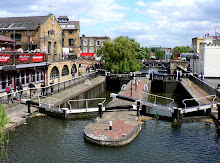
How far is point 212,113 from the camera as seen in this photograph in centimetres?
2036

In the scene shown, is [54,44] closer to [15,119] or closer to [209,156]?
[15,119]

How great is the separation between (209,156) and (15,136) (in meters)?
11.4

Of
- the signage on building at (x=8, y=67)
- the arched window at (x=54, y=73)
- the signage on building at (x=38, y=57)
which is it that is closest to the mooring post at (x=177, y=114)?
the signage on building at (x=8, y=67)

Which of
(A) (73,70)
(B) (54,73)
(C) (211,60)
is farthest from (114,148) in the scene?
(C) (211,60)

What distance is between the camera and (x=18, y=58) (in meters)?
24.8

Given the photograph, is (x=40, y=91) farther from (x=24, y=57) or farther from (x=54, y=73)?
(x=54, y=73)

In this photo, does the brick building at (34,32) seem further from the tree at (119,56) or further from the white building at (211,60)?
the white building at (211,60)

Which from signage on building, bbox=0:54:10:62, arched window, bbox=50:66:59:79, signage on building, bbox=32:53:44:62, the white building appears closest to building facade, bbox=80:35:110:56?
the white building

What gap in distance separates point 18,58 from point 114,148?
1543 centimetres

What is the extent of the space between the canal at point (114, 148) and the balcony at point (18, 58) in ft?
23.3

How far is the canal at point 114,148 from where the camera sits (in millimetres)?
12977

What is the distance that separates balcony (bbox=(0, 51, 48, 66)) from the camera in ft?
74.4

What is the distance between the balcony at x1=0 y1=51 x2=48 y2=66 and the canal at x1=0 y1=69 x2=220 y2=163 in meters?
7.10

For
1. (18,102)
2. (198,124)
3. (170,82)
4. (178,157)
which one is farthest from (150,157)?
(170,82)
